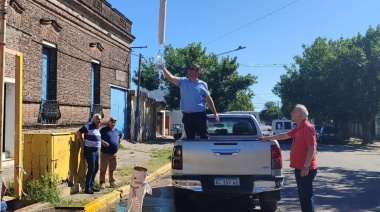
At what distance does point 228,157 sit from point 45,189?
10.6ft

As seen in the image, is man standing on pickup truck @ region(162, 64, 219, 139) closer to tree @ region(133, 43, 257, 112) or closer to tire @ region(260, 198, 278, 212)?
tire @ region(260, 198, 278, 212)

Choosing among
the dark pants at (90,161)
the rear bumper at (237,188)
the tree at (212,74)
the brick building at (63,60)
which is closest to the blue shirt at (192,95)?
the rear bumper at (237,188)

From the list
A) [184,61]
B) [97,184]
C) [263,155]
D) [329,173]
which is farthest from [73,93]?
[184,61]

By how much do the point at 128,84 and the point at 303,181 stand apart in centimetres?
1923

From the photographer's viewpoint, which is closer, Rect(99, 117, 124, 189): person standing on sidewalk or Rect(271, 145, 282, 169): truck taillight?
Rect(271, 145, 282, 169): truck taillight

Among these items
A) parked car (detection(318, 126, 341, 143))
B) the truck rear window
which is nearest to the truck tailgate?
the truck rear window

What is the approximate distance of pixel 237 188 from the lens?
698 cm

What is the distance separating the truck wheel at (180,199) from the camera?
7.55 meters

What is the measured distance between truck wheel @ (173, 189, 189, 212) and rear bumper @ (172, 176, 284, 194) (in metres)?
0.53

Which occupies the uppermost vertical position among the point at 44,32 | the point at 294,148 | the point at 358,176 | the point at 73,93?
the point at 44,32

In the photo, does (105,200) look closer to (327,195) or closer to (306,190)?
A: (306,190)

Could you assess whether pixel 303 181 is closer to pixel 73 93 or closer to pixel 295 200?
pixel 295 200

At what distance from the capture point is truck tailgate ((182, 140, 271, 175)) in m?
6.91

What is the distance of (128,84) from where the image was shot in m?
24.3
